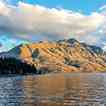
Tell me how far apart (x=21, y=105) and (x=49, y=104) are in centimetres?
711

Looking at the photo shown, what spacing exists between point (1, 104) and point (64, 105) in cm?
1697

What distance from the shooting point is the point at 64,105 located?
295ft

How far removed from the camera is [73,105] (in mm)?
90688

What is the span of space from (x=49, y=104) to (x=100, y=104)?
13.1 m

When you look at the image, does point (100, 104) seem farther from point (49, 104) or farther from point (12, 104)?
point (12, 104)

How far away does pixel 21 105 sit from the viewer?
9112cm

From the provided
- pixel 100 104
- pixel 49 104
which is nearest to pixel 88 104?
pixel 100 104

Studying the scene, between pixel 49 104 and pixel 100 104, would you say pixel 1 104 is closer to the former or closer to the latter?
pixel 49 104

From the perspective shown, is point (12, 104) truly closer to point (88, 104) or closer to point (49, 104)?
point (49, 104)

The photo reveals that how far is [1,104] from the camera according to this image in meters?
94.2

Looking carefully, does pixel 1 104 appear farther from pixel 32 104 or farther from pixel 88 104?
pixel 88 104

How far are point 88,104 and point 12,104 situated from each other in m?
19.9

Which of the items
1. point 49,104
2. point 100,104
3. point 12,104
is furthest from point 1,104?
point 100,104

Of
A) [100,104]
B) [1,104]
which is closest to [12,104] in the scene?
[1,104]
